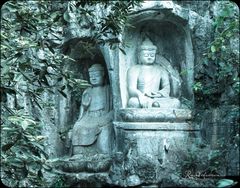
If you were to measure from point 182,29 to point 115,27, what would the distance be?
111 inches

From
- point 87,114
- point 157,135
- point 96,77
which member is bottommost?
point 157,135

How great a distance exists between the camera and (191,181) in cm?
448

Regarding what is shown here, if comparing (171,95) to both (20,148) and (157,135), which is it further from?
(20,148)

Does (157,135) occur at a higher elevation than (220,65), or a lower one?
lower

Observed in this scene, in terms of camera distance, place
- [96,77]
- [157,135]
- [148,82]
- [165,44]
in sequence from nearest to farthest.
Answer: [157,135] < [148,82] < [165,44] < [96,77]

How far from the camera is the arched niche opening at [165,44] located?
5.53m

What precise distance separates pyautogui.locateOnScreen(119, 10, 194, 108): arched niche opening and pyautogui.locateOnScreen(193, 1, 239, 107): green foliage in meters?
0.17

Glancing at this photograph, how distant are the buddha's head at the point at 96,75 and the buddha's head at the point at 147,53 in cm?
59

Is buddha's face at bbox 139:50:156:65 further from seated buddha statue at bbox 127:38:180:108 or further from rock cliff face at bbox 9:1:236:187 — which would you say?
rock cliff face at bbox 9:1:236:187

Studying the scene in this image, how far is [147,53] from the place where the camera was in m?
5.59

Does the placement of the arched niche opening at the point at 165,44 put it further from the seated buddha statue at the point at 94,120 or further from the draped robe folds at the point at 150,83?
the seated buddha statue at the point at 94,120

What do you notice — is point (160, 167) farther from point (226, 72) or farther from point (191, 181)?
point (226, 72)

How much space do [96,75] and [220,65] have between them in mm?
1566

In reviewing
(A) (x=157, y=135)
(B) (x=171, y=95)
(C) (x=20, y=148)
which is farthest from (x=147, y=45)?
(C) (x=20, y=148)
